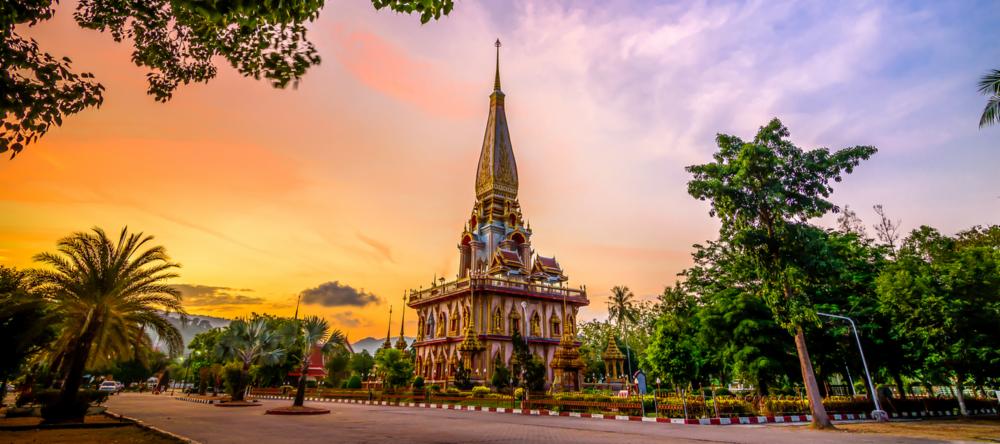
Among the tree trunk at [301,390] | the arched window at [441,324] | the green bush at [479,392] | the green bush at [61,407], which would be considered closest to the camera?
the green bush at [61,407]

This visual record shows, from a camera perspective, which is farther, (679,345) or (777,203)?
(679,345)

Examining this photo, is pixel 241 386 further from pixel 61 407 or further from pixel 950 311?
pixel 950 311

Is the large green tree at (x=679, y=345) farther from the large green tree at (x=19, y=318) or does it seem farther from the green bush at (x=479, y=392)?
the large green tree at (x=19, y=318)

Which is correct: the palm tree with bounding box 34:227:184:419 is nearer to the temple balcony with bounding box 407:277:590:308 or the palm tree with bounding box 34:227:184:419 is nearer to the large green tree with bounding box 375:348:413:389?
the large green tree with bounding box 375:348:413:389

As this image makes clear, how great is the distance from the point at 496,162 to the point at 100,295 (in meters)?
39.8

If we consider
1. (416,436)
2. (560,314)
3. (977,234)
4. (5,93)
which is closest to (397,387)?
(560,314)

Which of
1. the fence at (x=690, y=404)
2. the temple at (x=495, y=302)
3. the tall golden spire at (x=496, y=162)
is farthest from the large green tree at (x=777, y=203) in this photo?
the tall golden spire at (x=496, y=162)

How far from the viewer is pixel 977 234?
30.6 m

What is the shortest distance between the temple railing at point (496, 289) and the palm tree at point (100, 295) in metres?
23.2

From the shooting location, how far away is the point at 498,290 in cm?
3947

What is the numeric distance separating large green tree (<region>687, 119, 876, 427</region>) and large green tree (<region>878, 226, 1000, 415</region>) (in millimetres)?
6816

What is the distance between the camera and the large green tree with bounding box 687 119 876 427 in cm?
1681

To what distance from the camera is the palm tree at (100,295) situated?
1655cm

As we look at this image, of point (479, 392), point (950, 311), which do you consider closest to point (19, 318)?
point (479, 392)
